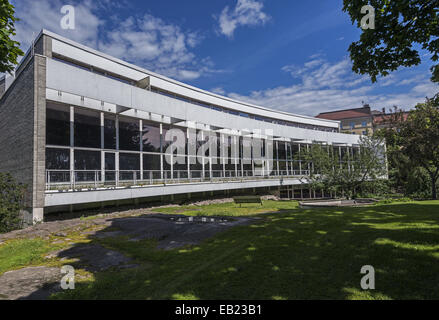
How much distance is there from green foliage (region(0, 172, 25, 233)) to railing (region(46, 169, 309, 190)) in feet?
5.51

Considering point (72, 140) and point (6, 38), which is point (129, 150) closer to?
point (72, 140)

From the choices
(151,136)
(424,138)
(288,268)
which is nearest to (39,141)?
(151,136)

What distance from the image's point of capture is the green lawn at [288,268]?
4.17m

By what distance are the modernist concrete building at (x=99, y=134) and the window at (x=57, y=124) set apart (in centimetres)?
5

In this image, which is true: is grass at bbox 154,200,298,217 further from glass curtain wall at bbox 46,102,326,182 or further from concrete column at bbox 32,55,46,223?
concrete column at bbox 32,55,46,223

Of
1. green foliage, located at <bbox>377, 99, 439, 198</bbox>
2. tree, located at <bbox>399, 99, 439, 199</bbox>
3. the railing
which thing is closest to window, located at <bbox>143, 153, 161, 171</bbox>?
the railing

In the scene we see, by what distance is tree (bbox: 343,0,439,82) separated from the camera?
6992mm

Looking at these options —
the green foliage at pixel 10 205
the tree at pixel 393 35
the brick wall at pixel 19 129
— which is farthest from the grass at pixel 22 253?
the tree at pixel 393 35

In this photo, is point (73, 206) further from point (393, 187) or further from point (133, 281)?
point (393, 187)

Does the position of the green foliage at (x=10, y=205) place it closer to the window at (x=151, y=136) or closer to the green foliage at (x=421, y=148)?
the window at (x=151, y=136)

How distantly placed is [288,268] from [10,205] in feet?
44.7

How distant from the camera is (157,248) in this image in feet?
24.2

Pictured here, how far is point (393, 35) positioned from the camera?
748 centimetres
